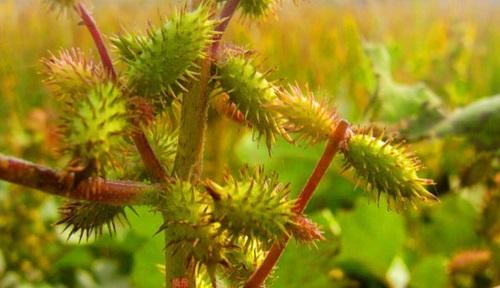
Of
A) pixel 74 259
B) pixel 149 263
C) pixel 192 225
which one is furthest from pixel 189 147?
pixel 74 259

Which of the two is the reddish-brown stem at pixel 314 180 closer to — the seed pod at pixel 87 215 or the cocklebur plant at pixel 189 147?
the cocklebur plant at pixel 189 147

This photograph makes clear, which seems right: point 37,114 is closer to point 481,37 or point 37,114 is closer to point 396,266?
point 396,266

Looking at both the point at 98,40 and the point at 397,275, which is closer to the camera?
the point at 98,40

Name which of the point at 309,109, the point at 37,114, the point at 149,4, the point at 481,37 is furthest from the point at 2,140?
the point at 481,37

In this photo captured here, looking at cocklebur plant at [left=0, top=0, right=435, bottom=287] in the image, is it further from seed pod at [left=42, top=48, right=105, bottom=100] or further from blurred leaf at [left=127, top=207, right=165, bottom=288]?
blurred leaf at [left=127, top=207, right=165, bottom=288]

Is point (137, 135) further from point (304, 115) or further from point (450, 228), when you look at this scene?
point (450, 228)

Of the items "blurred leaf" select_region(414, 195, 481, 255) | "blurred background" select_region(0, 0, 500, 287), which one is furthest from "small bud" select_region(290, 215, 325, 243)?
"blurred leaf" select_region(414, 195, 481, 255)

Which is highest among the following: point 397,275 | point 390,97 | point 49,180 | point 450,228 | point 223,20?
point 390,97
